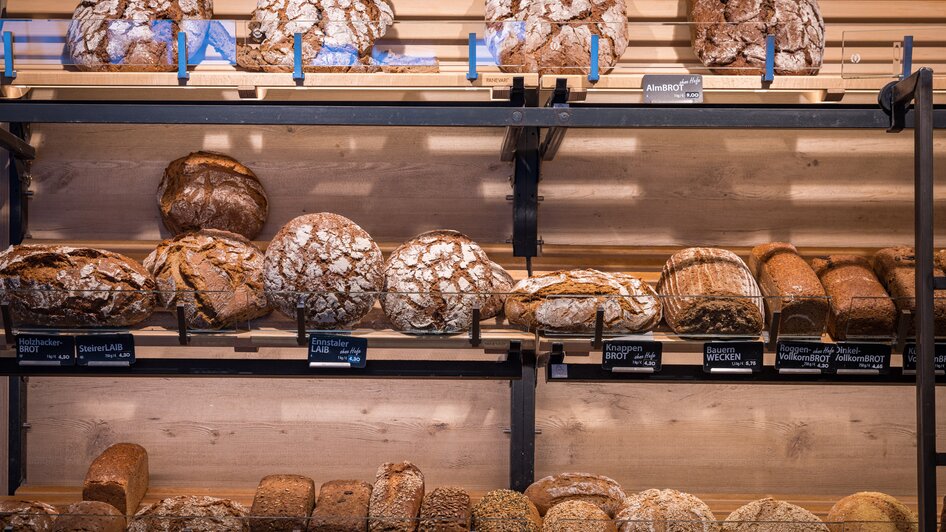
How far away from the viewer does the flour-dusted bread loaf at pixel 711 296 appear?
2.31 metres

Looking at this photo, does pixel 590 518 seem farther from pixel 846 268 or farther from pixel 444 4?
pixel 444 4

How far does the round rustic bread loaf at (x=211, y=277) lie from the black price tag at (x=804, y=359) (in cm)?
142

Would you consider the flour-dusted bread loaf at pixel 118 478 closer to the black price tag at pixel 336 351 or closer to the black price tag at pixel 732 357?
the black price tag at pixel 336 351

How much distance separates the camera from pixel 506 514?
2262 mm

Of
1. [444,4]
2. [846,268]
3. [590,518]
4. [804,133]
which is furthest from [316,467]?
[804,133]

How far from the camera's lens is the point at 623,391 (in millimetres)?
3020

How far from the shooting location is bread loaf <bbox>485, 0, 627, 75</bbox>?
2420 millimetres

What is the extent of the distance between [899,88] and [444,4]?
4.78ft

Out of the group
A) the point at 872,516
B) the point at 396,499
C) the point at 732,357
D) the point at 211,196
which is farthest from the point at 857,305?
the point at 211,196

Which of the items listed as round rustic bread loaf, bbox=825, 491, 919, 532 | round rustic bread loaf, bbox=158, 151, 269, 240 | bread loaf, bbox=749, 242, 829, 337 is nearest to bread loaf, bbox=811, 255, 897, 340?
bread loaf, bbox=749, 242, 829, 337

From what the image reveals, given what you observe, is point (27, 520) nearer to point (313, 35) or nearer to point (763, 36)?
point (313, 35)

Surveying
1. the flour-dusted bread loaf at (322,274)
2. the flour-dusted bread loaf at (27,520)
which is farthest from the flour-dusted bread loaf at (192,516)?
the flour-dusted bread loaf at (322,274)

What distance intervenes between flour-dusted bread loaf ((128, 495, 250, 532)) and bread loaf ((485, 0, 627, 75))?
4.62ft

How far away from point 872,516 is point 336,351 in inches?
57.1
